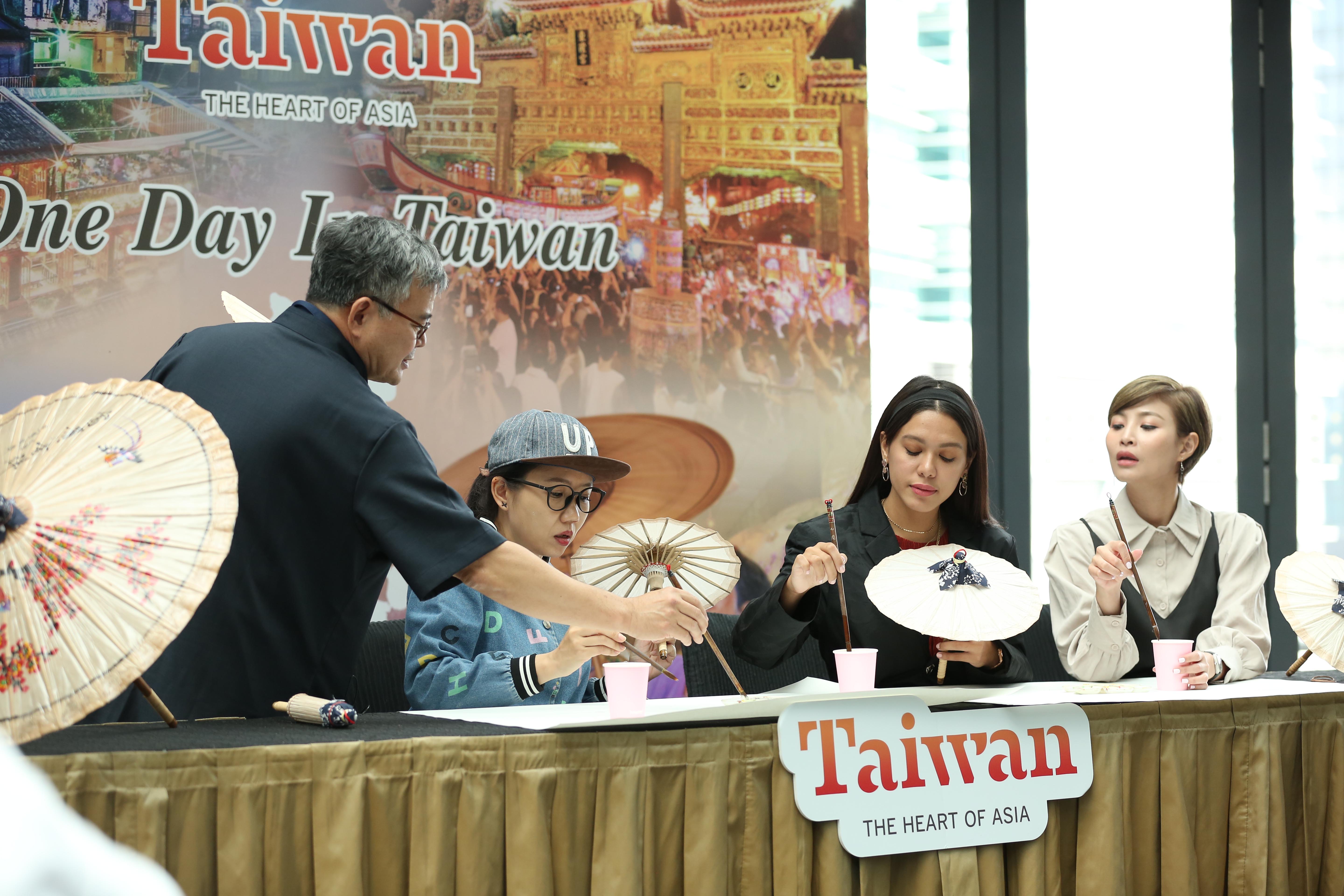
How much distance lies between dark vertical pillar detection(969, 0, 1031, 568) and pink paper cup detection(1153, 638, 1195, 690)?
1.97 meters

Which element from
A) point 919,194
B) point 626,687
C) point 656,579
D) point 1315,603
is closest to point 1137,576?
point 1315,603

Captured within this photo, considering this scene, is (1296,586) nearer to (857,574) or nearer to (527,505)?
(857,574)

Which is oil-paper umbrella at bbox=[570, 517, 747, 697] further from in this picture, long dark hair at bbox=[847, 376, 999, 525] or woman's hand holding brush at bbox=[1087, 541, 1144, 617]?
woman's hand holding brush at bbox=[1087, 541, 1144, 617]

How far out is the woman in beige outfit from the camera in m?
2.34

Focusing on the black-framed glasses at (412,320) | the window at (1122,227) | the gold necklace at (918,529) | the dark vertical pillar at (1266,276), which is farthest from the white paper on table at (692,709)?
the dark vertical pillar at (1266,276)

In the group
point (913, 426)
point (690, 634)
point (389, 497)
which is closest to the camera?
point (389, 497)

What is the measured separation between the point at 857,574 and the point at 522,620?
721mm

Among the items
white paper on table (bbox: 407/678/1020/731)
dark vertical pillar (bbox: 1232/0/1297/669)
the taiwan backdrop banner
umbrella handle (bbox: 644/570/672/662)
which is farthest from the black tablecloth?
dark vertical pillar (bbox: 1232/0/1297/669)

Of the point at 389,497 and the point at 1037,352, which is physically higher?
the point at 1037,352

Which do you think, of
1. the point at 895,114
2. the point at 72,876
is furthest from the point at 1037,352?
the point at 72,876

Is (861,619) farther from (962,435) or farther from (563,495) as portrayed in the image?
(563,495)

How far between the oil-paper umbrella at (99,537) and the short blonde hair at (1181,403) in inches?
80.1

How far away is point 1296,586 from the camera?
7.23ft

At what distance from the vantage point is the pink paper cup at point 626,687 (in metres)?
1.67
